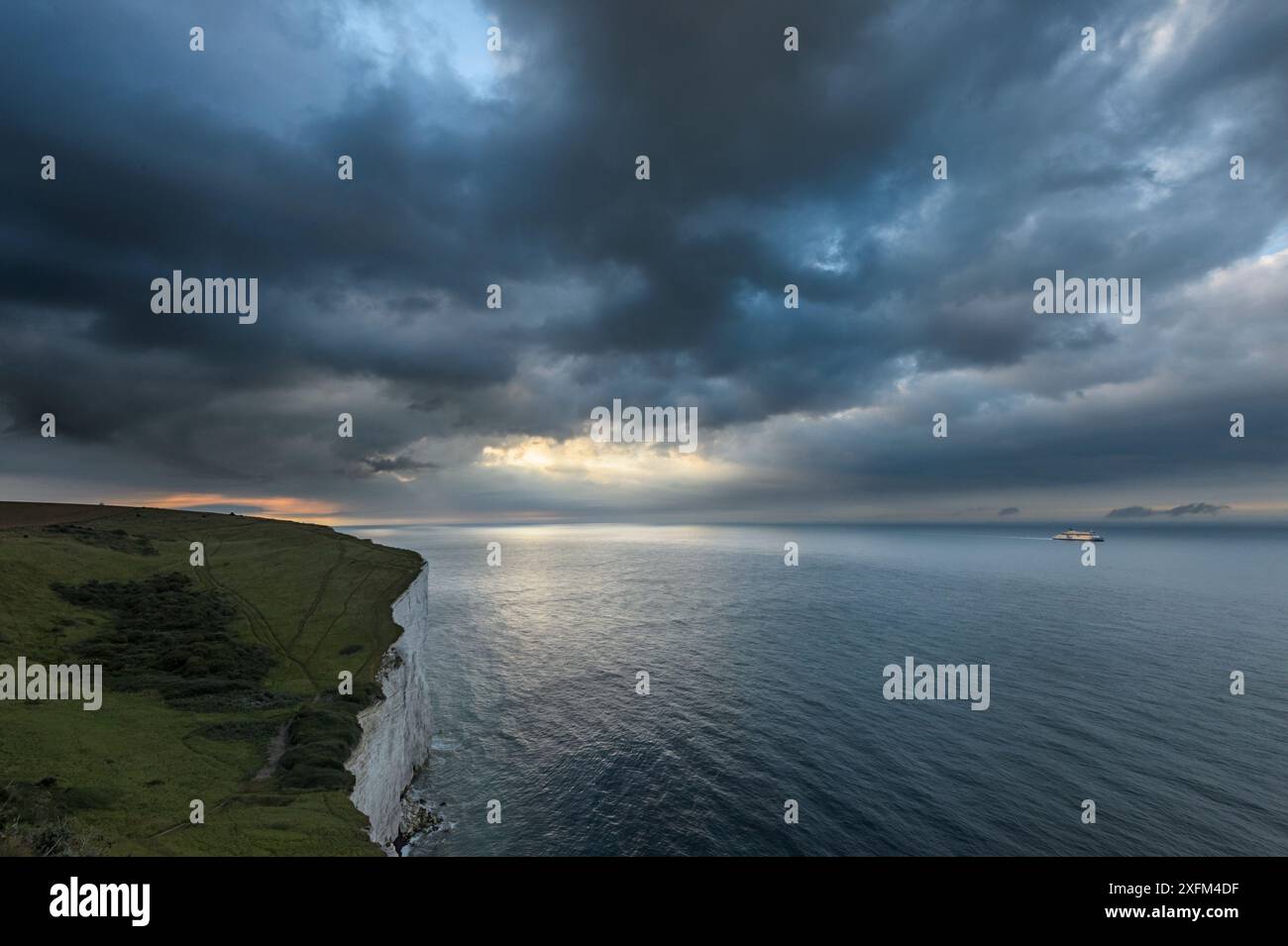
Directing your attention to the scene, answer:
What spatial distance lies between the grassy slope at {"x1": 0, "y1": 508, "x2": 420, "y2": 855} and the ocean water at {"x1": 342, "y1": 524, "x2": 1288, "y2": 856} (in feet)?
50.2

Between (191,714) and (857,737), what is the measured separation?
6179 centimetres

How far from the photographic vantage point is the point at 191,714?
38656 mm

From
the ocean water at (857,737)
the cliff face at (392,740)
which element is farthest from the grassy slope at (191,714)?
the ocean water at (857,737)

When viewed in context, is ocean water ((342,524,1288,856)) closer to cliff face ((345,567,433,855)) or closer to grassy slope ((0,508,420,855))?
cliff face ((345,567,433,855))

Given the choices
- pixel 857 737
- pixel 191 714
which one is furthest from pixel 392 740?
pixel 857 737

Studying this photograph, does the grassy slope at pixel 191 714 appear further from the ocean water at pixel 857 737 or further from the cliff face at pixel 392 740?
the ocean water at pixel 857 737

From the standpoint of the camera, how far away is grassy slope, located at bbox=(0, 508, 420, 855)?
25.9 metres

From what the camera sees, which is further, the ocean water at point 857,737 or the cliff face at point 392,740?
the ocean water at point 857,737

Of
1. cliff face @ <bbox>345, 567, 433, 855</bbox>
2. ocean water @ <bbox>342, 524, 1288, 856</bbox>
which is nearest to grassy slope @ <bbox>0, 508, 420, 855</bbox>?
cliff face @ <bbox>345, 567, 433, 855</bbox>

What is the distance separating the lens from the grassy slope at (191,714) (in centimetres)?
2592

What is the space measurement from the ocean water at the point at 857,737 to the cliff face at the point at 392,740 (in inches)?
111

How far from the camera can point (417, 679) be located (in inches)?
2307
